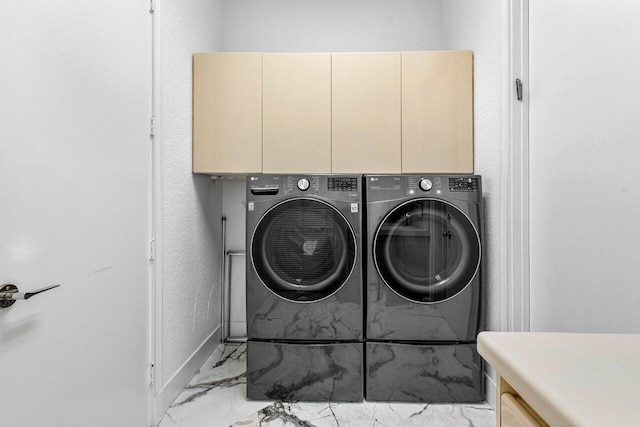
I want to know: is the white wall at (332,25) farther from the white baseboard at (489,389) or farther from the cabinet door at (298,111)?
the white baseboard at (489,389)

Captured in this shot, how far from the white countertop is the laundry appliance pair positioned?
49.9 inches

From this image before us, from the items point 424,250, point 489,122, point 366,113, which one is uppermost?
point 366,113

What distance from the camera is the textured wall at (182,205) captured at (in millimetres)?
1745

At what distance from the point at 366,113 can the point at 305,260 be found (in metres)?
0.93

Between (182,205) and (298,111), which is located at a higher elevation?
(298,111)

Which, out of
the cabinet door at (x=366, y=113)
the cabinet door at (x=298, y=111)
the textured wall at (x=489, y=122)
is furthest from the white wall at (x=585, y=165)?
the cabinet door at (x=298, y=111)

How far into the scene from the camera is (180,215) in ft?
6.30

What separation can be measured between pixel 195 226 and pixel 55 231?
1.08m

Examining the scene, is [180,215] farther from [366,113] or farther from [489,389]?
[489,389]

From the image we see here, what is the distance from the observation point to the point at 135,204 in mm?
1486

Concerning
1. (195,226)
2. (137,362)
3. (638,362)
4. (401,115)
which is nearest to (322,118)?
(401,115)

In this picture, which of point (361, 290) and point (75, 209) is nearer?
point (75, 209)

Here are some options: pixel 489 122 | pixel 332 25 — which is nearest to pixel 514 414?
pixel 489 122

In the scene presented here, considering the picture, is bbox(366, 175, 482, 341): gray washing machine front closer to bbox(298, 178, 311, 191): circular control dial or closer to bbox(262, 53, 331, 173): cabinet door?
bbox(298, 178, 311, 191): circular control dial
